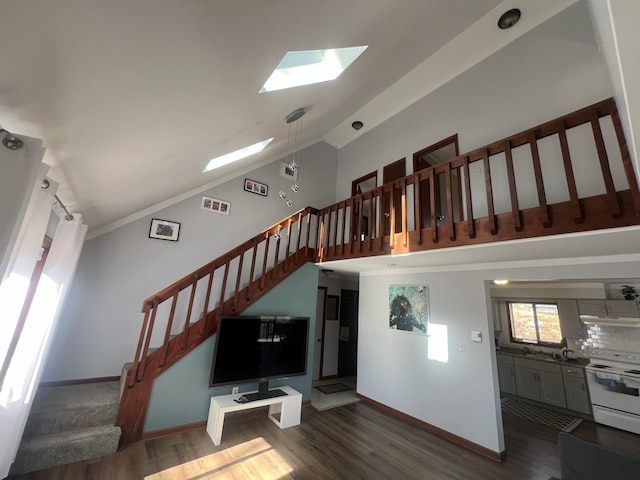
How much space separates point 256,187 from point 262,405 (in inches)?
148

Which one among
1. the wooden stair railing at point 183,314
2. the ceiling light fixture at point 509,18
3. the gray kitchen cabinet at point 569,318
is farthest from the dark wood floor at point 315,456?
the ceiling light fixture at point 509,18

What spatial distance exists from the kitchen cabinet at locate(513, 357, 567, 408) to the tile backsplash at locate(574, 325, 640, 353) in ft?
2.49

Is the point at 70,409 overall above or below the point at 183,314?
below

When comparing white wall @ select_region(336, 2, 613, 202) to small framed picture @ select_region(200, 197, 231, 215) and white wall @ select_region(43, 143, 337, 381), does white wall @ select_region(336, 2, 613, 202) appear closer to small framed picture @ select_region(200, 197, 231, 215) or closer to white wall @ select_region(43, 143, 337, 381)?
white wall @ select_region(43, 143, 337, 381)

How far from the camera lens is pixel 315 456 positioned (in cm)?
287

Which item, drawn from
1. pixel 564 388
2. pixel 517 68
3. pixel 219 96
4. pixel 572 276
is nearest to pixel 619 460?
pixel 572 276

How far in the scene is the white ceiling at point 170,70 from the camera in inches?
39.5

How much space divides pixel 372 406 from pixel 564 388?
12.0 feet

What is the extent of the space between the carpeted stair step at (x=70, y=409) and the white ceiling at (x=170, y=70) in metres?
2.10

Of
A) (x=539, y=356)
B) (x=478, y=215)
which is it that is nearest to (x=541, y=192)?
(x=478, y=215)

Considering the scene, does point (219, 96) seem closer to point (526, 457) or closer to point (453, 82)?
point (453, 82)

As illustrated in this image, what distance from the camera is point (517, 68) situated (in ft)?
11.7

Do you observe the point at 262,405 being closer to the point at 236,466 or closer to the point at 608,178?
the point at 236,466

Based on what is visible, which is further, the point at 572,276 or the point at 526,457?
the point at 526,457
